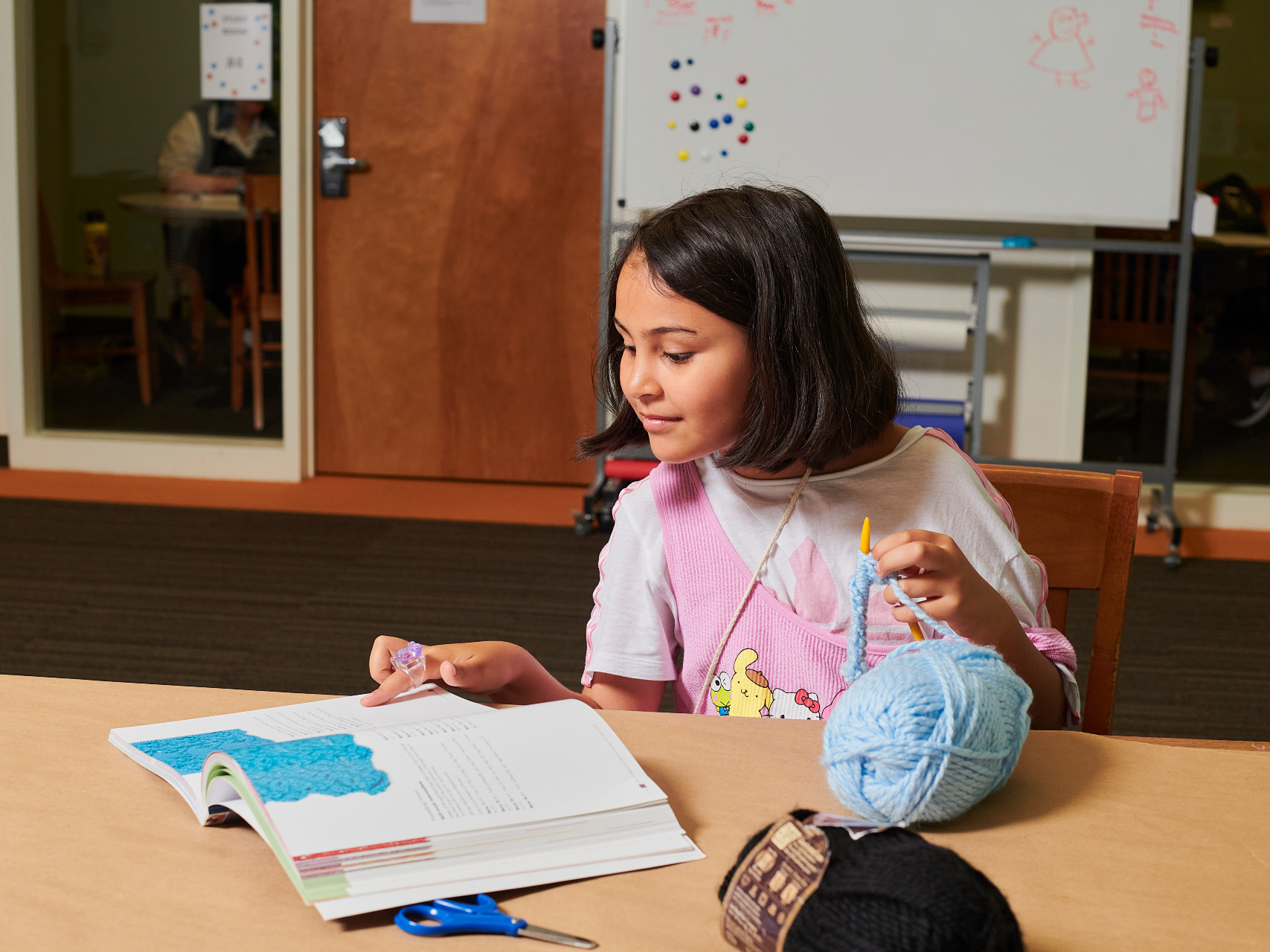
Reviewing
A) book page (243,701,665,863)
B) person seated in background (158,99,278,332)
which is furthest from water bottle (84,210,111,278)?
book page (243,701,665,863)

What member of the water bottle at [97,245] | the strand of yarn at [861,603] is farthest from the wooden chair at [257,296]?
the strand of yarn at [861,603]

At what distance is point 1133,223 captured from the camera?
10.6ft

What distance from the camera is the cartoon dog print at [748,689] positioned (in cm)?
100

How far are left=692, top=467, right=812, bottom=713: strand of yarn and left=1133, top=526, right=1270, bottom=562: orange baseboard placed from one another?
2.54m

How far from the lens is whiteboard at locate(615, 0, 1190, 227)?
318 cm

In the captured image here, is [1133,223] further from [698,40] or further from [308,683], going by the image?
[308,683]

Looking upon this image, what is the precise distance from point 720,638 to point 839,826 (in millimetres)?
477

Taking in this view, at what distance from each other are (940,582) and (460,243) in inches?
127

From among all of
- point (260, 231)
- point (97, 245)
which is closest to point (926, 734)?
point (260, 231)

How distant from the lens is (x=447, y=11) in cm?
368

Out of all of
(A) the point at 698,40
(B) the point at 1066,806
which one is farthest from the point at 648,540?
(A) the point at 698,40

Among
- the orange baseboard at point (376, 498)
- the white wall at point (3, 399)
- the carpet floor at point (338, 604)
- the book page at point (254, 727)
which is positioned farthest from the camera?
the white wall at point (3, 399)

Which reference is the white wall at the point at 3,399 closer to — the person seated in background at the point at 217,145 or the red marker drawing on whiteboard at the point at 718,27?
the person seated in background at the point at 217,145

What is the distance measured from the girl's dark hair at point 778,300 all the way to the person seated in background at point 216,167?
3229 mm
